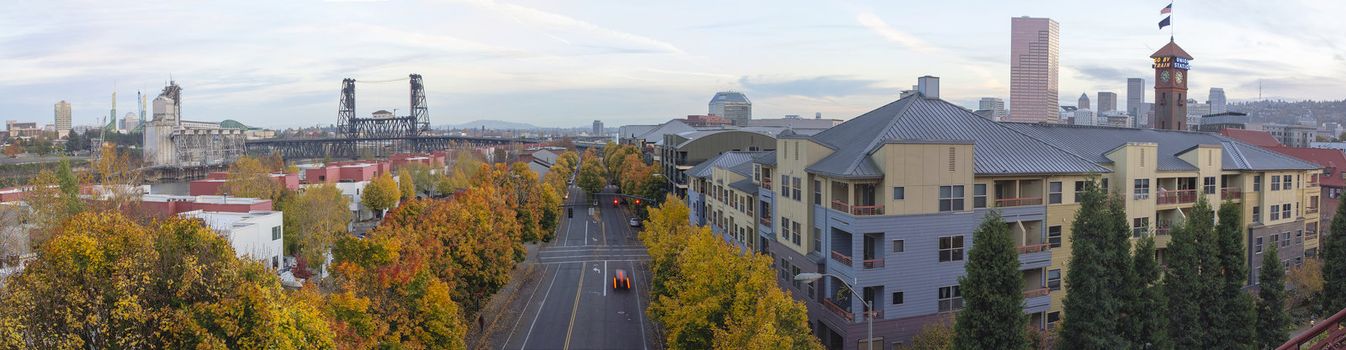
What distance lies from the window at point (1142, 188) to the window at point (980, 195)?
8.94 metres

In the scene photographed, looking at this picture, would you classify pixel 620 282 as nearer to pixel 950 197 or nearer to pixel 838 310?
pixel 838 310

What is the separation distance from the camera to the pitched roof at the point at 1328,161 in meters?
64.3

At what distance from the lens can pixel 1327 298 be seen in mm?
32531

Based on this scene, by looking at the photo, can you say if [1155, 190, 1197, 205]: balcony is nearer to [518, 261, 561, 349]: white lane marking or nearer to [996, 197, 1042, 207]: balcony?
[996, 197, 1042, 207]: balcony

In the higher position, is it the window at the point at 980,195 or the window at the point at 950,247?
the window at the point at 980,195

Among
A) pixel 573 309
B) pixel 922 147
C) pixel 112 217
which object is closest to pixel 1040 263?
pixel 922 147

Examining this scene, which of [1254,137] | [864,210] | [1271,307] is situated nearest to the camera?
[1271,307]

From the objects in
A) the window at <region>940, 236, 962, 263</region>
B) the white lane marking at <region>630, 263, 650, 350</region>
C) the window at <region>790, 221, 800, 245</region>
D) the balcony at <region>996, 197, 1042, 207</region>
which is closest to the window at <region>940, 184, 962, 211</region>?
the window at <region>940, 236, 962, 263</region>

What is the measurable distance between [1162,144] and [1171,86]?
110 ft

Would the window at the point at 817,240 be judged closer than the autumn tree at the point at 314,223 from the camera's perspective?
Yes

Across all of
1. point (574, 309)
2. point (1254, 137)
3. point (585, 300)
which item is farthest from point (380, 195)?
point (1254, 137)

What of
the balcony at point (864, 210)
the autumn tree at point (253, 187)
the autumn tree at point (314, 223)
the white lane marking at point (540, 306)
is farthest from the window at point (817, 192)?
the autumn tree at point (253, 187)

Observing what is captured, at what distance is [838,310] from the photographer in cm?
3306

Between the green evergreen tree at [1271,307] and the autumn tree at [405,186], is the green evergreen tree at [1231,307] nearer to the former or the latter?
the green evergreen tree at [1271,307]
